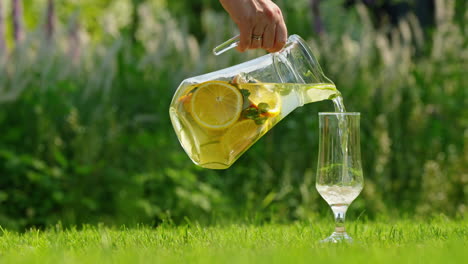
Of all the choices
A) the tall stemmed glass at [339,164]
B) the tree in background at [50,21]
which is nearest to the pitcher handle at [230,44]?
the tall stemmed glass at [339,164]

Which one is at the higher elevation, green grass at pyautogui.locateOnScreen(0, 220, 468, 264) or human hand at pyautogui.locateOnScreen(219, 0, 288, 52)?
human hand at pyautogui.locateOnScreen(219, 0, 288, 52)

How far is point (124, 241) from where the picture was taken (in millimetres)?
2545

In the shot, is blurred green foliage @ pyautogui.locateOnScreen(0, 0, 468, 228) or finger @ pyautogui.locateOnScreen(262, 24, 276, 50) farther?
blurred green foliage @ pyautogui.locateOnScreen(0, 0, 468, 228)

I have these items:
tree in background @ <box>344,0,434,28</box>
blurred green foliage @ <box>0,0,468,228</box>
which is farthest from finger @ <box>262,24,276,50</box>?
tree in background @ <box>344,0,434,28</box>

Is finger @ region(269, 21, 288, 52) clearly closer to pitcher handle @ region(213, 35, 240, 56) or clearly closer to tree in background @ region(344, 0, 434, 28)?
pitcher handle @ region(213, 35, 240, 56)

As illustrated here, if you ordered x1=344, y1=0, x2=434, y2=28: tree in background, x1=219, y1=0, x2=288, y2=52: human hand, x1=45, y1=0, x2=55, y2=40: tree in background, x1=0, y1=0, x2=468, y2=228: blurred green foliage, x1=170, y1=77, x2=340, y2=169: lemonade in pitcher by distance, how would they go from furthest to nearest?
1. x1=344, y1=0, x2=434, y2=28: tree in background
2. x1=45, y1=0, x2=55, y2=40: tree in background
3. x1=0, y1=0, x2=468, y2=228: blurred green foliage
4. x1=170, y1=77, x2=340, y2=169: lemonade in pitcher
5. x1=219, y1=0, x2=288, y2=52: human hand

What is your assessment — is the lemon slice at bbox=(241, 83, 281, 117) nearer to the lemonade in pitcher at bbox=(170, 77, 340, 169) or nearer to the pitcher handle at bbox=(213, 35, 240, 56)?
the lemonade in pitcher at bbox=(170, 77, 340, 169)

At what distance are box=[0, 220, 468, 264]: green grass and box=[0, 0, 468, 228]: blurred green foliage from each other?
1.35 meters

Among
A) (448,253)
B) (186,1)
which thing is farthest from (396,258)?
(186,1)

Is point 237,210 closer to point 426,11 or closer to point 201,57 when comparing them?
point 201,57

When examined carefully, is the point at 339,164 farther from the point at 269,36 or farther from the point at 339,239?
the point at 269,36

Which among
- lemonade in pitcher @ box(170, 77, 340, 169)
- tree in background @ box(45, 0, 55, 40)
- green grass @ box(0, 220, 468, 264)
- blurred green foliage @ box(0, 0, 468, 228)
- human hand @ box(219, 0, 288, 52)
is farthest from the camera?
tree in background @ box(45, 0, 55, 40)

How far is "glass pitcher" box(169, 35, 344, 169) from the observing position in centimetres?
246

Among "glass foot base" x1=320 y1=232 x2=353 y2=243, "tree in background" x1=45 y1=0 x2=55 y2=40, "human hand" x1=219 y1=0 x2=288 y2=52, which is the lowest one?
"glass foot base" x1=320 y1=232 x2=353 y2=243
